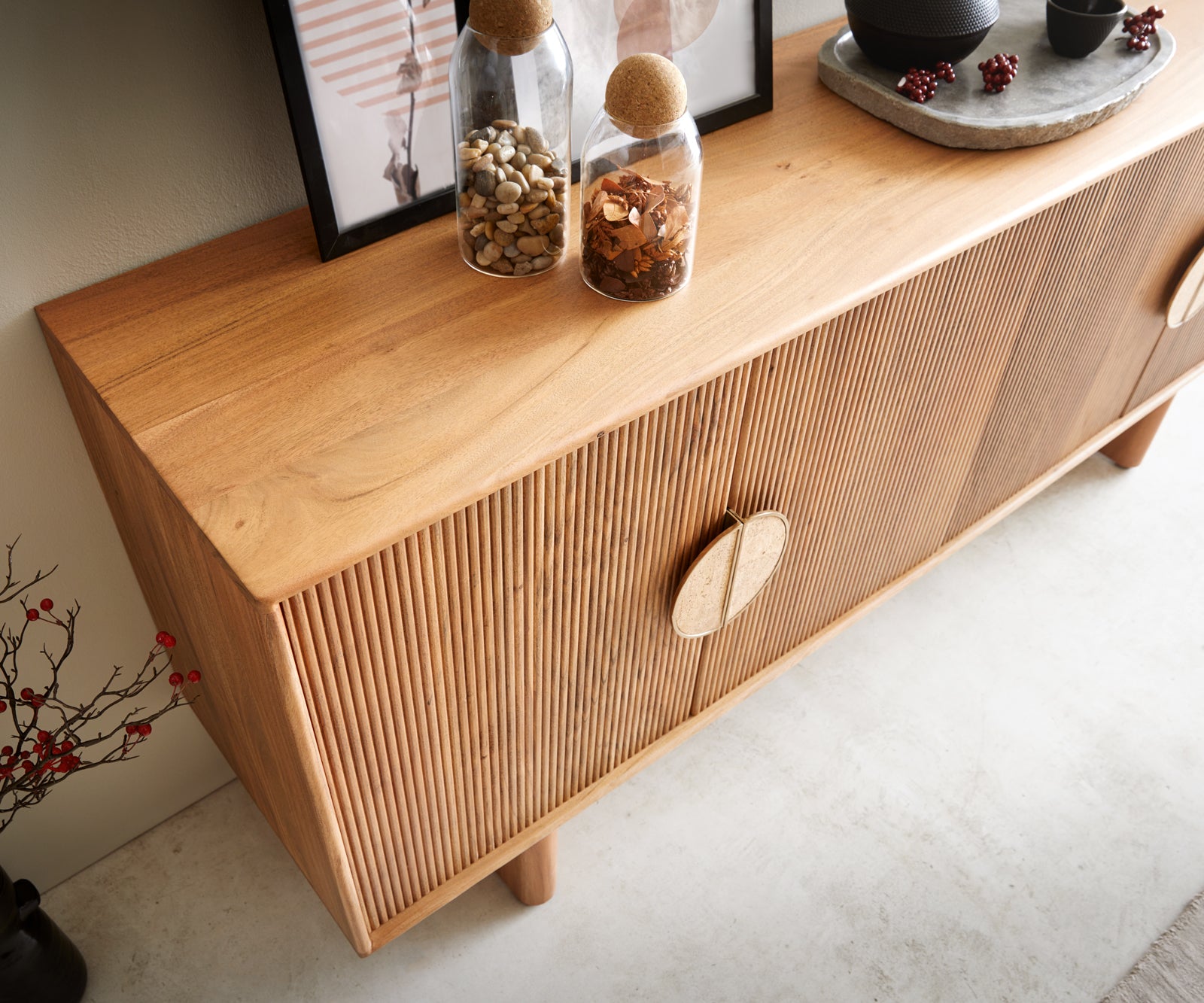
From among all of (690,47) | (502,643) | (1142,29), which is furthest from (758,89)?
(502,643)

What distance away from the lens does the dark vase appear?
1.14m

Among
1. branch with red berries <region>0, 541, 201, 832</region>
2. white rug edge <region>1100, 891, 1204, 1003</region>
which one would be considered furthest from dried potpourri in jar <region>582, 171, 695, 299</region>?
white rug edge <region>1100, 891, 1204, 1003</region>

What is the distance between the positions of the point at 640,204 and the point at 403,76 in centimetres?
23

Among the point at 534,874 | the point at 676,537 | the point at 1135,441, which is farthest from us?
the point at 1135,441

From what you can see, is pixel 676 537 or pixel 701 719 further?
pixel 701 719

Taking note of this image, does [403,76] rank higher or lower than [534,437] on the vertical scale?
higher

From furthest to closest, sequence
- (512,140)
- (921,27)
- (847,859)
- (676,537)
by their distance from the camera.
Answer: (847,859) → (921,27) → (676,537) → (512,140)

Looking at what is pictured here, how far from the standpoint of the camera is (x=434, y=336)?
2.80 feet

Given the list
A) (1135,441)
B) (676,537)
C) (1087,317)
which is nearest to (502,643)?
(676,537)

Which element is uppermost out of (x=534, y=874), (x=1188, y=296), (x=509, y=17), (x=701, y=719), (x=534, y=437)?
(x=509, y=17)

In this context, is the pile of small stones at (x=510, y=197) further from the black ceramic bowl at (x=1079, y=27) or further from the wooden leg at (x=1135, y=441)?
the wooden leg at (x=1135, y=441)

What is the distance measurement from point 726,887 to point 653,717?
36cm

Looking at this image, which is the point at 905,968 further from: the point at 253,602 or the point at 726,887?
the point at 253,602

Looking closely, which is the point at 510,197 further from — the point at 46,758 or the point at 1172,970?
the point at 1172,970
